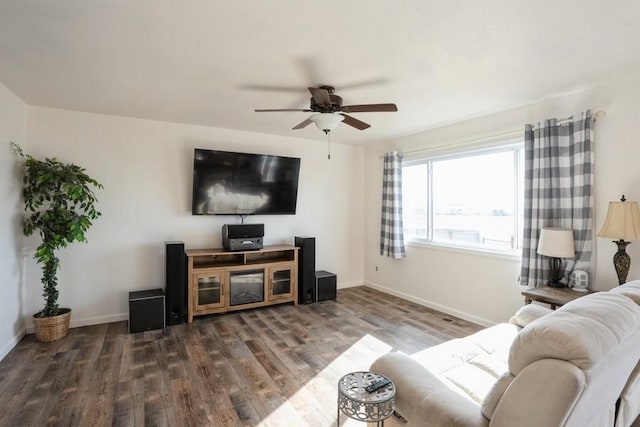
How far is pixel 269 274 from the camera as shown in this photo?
425 cm

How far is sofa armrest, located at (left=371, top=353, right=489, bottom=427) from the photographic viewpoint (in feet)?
3.92

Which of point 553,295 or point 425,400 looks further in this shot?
point 553,295

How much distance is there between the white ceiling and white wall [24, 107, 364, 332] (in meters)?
0.41

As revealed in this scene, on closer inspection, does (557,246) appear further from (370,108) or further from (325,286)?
(325,286)

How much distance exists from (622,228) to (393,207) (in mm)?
2598

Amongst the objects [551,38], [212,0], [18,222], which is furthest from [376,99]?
[18,222]

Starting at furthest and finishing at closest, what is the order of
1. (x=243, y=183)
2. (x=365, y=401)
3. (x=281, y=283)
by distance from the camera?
(x=281, y=283)
(x=243, y=183)
(x=365, y=401)

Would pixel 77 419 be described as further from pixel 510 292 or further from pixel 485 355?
pixel 510 292

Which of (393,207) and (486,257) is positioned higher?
(393,207)

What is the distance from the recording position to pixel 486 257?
362cm

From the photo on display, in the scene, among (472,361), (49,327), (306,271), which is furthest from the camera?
(306,271)

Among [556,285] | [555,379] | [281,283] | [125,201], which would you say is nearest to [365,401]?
[555,379]

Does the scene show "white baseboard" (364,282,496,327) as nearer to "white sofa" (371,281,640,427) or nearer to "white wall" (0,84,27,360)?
"white sofa" (371,281,640,427)

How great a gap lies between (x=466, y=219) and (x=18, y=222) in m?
4.91
